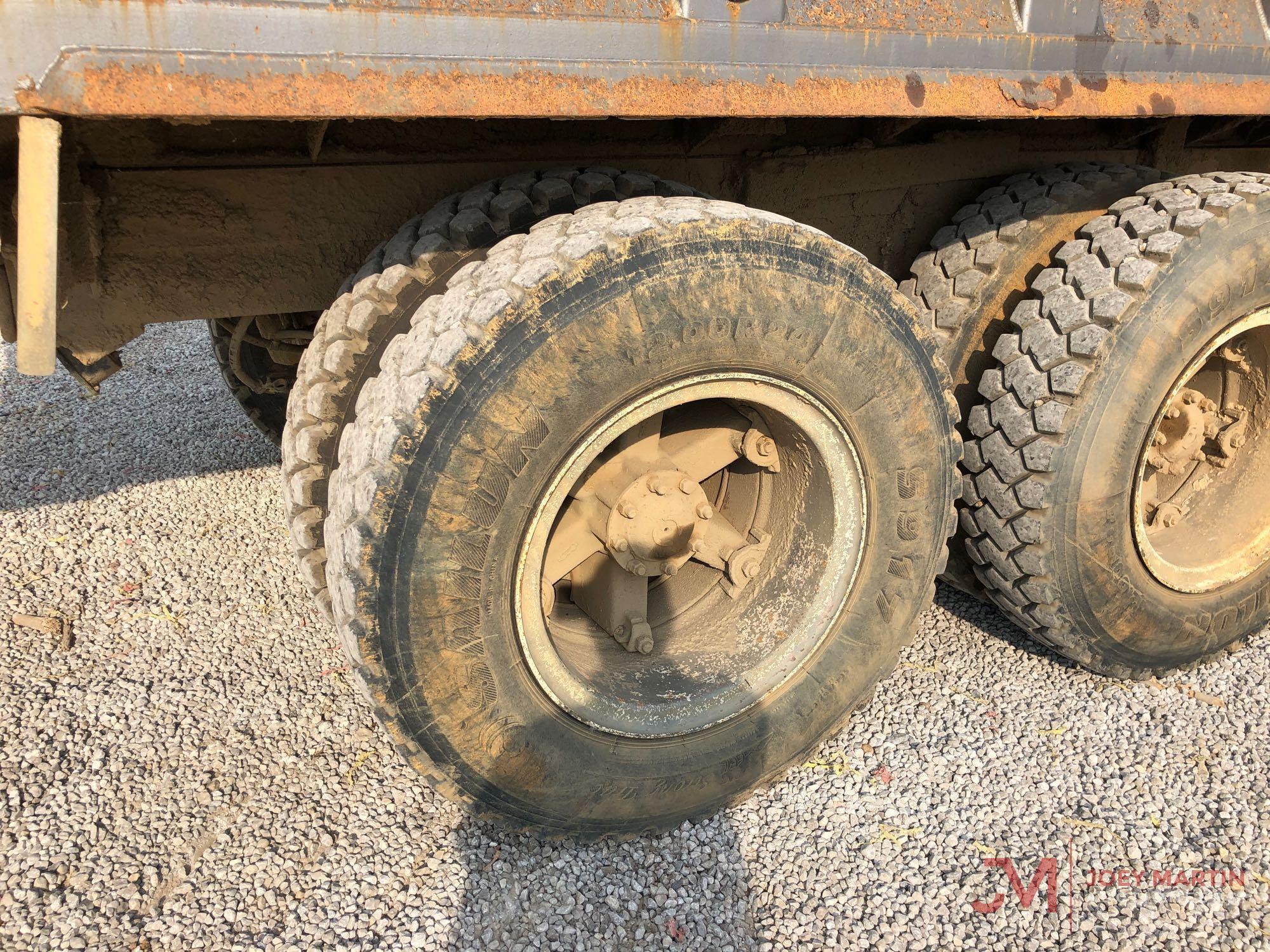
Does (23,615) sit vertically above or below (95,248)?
below

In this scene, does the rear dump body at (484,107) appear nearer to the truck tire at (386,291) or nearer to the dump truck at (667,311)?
the dump truck at (667,311)

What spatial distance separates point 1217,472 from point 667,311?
8.21 feet

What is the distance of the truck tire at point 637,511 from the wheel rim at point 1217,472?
1195 millimetres

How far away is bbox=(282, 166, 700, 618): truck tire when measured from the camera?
6.79 feet

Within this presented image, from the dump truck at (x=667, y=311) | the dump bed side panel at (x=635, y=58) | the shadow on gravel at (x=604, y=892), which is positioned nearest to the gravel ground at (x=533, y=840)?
the shadow on gravel at (x=604, y=892)

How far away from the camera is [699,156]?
2.46m

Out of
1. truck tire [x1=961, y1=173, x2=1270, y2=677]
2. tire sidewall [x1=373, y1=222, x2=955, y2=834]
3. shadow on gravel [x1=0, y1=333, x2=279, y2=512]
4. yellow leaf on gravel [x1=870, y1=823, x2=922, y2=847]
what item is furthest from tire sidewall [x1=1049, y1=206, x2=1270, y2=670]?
shadow on gravel [x1=0, y1=333, x2=279, y2=512]

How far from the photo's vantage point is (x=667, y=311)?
→ 1902 millimetres

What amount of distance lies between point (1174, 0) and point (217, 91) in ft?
7.13

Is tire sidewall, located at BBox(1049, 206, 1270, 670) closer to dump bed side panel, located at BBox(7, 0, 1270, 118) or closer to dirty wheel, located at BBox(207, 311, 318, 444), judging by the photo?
dump bed side panel, located at BBox(7, 0, 1270, 118)

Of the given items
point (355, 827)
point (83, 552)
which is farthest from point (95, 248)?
point (83, 552)

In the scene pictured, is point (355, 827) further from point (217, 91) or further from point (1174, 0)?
point (1174, 0)

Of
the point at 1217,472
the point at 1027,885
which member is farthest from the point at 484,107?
the point at 1217,472

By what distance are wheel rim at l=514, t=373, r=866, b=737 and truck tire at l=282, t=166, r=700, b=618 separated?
54 cm
